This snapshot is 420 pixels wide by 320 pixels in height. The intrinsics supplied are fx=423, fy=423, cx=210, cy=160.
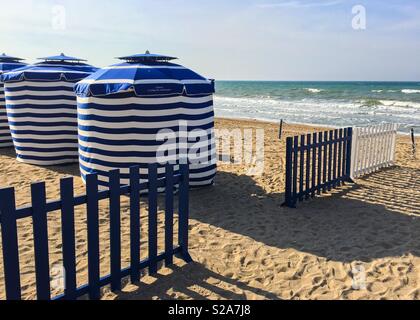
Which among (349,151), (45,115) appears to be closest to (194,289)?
(349,151)

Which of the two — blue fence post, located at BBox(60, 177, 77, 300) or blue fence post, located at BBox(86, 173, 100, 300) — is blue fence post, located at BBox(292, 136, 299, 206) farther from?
blue fence post, located at BBox(60, 177, 77, 300)

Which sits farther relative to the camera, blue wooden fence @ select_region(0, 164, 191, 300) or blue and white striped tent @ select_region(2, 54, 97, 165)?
blue and white striped tent @ select_region(2, 54, 97, 165)

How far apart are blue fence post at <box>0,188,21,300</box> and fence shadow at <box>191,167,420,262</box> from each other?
9.69 feet

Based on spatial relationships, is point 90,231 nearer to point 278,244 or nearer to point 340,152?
point 278,244

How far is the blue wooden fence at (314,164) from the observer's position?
6594 mm

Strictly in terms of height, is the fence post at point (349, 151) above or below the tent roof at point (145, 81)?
below

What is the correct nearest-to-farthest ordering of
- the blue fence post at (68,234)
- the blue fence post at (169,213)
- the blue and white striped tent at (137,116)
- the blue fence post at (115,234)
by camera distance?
the blue fence post at (68,234), the blue fence post at (115,234), the blue fence post at (169,213), the blue and white striped tent at (137,116)

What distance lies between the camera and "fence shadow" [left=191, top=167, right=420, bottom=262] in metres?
5.16

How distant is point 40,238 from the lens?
11.0 feet

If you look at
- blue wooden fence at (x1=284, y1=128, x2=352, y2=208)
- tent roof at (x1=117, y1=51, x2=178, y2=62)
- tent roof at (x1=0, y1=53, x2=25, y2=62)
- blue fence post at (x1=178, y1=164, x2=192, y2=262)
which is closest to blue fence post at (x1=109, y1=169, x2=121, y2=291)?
blue fence post at (x1=178, y1=164, x2=192, y2=262)

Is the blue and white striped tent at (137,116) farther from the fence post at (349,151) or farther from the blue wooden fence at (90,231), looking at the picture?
the fence post at (349,151)

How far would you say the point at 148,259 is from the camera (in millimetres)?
4266

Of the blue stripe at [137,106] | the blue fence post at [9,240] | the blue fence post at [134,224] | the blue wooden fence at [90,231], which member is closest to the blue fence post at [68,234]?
the blue wooden fence at [90,231]

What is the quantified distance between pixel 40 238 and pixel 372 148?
7276mm
